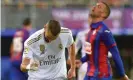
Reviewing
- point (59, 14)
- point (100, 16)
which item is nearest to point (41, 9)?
point (59, 14)

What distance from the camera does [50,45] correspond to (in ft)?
31.0

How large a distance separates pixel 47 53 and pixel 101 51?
81 cm

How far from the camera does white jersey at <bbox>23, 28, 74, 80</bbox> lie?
9.42 m

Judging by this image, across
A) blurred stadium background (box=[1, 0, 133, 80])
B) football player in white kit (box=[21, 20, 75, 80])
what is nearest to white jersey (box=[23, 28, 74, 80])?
football player in white kit (box=[21, 20, 75, 80])

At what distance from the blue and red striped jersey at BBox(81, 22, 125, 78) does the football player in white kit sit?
35 cm

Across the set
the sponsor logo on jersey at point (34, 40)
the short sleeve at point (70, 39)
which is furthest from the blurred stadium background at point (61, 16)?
the sponsor logo on jersey at point (34, 40)

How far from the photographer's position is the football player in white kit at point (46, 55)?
9.38 m

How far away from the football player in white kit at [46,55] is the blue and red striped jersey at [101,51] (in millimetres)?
350

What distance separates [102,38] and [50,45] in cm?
79

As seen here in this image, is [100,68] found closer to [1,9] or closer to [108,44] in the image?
[108,44]

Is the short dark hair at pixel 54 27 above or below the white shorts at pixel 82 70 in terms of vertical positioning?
above

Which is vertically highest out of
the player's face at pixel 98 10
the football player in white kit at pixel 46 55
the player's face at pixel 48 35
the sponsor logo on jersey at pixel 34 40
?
the player's face at pixel 98 10

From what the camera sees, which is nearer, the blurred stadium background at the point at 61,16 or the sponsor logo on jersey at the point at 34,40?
the sponsor logo on jersey at the point at 34,40

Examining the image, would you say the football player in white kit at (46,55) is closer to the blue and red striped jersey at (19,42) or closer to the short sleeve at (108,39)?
the short sleeve at (108,39)
